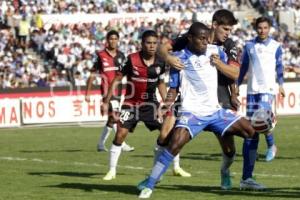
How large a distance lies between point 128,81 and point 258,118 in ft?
7.82

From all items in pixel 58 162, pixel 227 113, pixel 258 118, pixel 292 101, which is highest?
pixel 227 113

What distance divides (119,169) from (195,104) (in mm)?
5304

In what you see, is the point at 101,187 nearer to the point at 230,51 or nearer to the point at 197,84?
the point at 197,84

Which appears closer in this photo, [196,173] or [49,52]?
[196,173]

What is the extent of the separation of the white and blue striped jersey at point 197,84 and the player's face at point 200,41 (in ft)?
0.34

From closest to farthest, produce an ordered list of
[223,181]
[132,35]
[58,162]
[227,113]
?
[227,113]
[223,181]
[58,162]
[132,35]

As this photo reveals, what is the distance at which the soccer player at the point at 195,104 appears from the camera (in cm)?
1321

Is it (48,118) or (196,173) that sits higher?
(196,173)

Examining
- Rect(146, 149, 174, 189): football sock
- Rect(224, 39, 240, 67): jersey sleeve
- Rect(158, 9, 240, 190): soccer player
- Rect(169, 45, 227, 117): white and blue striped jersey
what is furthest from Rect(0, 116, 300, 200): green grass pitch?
Rect(224, 39, 240, 67): jersey sleeve

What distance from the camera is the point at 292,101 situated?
37.7 m

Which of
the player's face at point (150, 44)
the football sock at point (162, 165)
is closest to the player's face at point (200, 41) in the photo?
the football sock at point (162, 165)

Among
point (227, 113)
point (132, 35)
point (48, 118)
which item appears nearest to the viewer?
point (227, 113)

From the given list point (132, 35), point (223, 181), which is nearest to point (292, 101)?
point (132, 35)

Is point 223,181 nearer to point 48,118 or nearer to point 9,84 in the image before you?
point 48,118
